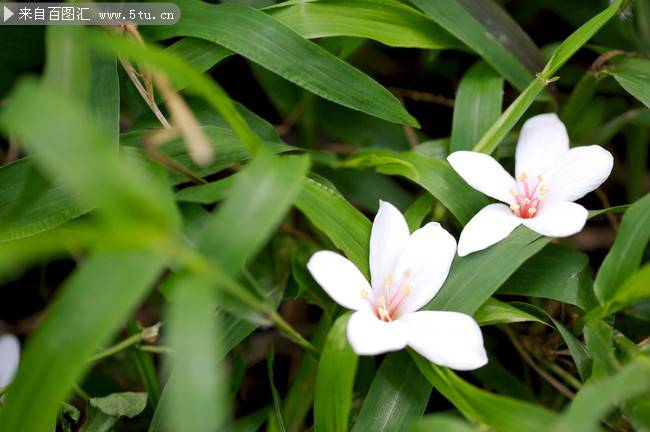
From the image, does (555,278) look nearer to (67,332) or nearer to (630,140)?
(630,140)

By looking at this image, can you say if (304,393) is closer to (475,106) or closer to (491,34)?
(475,106)

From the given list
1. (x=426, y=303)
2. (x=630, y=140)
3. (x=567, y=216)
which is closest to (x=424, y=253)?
(x=426, y=303)

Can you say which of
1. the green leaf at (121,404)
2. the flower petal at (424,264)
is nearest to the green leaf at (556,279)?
the flower petal at (424,264)

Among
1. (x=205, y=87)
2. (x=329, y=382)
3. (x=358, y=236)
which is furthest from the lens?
(x=358, y=236)

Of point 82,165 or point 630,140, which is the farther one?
point 630,140

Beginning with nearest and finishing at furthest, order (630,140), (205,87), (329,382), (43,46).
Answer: (205,87) → (329,382) → (43,46) → (630,140)
